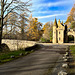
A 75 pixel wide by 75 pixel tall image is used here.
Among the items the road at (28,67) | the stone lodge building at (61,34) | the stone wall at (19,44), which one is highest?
the stone lodge building at (61,34)

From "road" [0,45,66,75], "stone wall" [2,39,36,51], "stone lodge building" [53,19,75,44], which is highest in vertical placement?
"stone lodge building" [53,19,75,44]

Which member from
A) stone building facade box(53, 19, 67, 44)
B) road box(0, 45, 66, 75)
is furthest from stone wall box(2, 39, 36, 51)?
stone building facade box(53, 19, 67, 44)

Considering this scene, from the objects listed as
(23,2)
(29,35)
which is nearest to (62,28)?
(29,35)

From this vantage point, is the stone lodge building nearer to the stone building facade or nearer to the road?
the stone building facade

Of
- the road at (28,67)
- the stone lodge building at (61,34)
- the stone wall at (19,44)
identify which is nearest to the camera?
the road at (28,67)

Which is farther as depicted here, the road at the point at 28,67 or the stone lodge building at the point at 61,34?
the stone lodge building at the point at 61,34

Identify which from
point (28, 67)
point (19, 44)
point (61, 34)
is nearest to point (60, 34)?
point (61, 34)

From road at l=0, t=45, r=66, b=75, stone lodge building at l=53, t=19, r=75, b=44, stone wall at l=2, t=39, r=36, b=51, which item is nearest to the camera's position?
road at l=0, t=45, r=66, b=75

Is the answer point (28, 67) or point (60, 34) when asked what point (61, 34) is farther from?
point (28, 67)

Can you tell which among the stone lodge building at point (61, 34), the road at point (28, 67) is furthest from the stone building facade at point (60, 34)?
the road at point (28, 67)

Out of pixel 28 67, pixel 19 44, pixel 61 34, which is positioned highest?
pixel 61 34

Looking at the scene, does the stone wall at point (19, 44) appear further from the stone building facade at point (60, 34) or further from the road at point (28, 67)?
the stone building facade at point (60, 34)

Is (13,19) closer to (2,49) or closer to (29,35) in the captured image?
(2,49)

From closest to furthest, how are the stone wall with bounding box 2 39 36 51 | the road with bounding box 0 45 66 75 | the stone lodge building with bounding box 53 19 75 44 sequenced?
the road with bounding box 0 45 66 75, the stone wall with bounding box 2 39 36 51, the stone lodge building with bounding box 53 19 75 44
